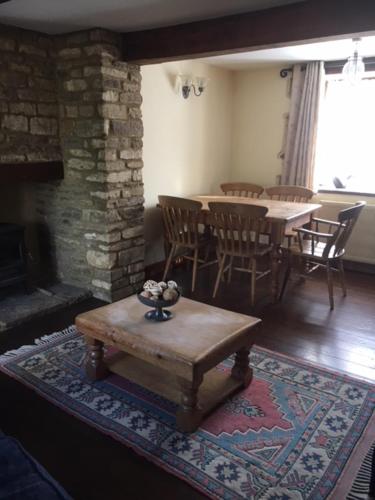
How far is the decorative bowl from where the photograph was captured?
6.92 feet

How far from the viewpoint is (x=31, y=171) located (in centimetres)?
330

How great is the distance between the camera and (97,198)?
340cm

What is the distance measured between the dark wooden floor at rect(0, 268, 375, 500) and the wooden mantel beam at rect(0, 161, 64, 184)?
3.66 feet

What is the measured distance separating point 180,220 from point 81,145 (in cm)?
112

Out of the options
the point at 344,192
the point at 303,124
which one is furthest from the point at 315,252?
the point at 303,124

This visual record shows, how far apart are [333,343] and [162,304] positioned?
1.47m

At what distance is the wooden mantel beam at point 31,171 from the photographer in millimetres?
3152

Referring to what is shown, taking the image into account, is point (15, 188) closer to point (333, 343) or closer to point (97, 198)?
point (97, 198)

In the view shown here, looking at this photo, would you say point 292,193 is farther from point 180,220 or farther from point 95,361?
point 95,361

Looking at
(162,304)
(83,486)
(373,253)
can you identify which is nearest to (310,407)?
(162,304)

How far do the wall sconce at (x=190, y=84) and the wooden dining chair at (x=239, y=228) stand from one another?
155cm

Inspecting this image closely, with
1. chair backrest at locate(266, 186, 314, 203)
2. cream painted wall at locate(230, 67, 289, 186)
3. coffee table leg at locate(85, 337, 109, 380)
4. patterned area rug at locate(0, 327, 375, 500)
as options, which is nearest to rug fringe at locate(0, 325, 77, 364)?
patterned area rug at locate(0, 327, 375, 500)

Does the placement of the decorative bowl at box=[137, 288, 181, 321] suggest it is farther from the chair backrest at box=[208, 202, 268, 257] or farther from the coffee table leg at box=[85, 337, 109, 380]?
the chair backrest at box=[208, 202, 268, 257]

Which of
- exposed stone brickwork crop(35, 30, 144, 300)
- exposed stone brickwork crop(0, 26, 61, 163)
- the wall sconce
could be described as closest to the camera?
exposed stone brickwork crop(0, 26, 61, 163)
